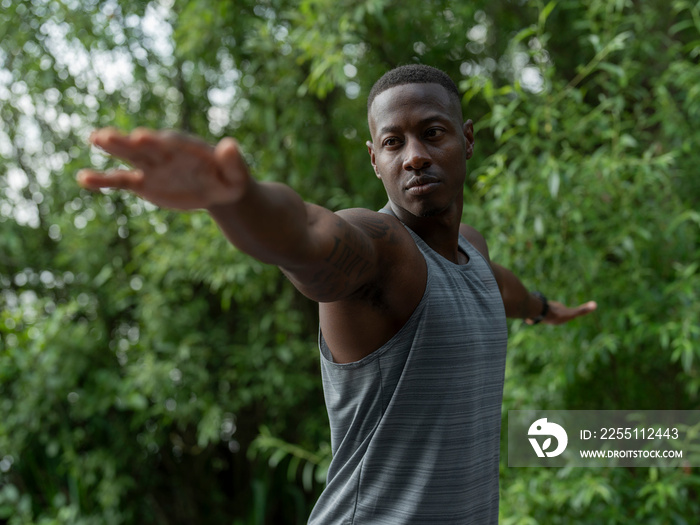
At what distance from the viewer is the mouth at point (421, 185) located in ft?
3.71

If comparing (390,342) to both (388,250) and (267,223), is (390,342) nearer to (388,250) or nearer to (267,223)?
(388,250)

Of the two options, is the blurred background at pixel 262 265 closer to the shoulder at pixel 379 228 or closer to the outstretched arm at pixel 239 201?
the shoulder at pixel 379 228

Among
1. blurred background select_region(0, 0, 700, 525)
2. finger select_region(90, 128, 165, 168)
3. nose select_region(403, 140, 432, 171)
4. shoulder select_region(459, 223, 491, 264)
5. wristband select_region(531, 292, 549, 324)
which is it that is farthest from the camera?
blurred background select_region(0, 0, 700, 525)

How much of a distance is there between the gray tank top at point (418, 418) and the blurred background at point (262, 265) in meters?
1.15

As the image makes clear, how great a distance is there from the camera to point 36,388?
3.01m

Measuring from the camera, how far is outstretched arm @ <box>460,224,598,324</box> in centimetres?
159

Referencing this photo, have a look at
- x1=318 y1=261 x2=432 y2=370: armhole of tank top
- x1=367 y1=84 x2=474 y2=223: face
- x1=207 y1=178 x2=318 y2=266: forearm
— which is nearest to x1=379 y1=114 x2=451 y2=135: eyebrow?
x1=367 y1=84 x2=474 y2=223: face

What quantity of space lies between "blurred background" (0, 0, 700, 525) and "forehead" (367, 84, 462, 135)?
3.44 feet

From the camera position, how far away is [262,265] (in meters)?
2.83

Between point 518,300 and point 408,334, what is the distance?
2.51 feet

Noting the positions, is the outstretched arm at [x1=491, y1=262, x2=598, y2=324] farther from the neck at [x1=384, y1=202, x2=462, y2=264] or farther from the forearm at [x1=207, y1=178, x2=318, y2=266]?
the forearm at [x1=207, y1=178, x2=318, y2=266]

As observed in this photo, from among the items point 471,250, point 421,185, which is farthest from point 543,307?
point 421,185

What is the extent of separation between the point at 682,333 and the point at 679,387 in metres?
0.80

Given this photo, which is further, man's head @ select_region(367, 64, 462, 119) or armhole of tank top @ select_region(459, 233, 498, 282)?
armhole of tank top @ select_region(459, 233, 498, 282)
